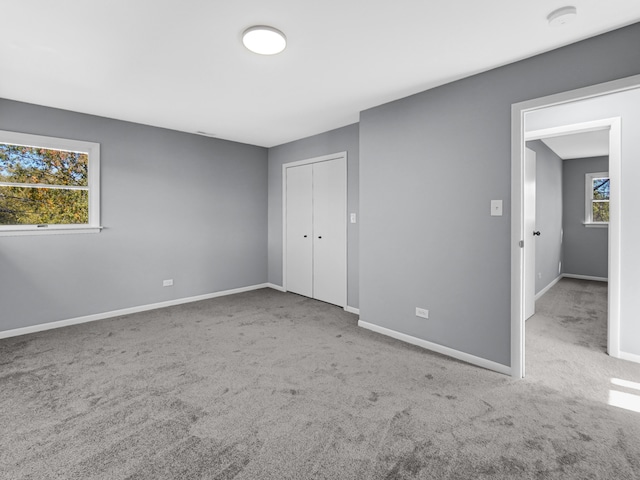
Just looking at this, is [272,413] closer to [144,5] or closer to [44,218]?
[144,5]

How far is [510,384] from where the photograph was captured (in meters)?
2.45

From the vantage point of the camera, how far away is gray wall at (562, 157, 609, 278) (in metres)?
6.37

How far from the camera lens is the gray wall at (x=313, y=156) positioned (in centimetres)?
430

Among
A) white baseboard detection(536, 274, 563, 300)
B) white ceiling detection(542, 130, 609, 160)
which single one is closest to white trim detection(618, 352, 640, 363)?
white baseboard detection(536, 274, 563, 300)

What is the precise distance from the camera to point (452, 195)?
293 cm

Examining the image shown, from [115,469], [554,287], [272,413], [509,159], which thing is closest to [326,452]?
[272,413]

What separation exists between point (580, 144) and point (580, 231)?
86.0 inches

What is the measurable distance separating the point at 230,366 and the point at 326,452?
1.28 meters

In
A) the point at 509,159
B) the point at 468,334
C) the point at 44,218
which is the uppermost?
the point at 509,159

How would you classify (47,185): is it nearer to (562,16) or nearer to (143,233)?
(143,233)

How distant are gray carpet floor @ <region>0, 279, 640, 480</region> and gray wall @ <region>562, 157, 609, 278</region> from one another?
12.6ft

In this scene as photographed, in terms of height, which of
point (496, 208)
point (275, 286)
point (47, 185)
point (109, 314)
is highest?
point (47, 185)

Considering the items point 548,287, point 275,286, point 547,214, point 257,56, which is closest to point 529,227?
point 547,214

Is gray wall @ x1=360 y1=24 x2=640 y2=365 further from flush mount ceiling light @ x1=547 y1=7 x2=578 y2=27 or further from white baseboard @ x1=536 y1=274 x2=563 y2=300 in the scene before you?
white baseboard @ x1=536 y1=274 x2=563 y2=300
